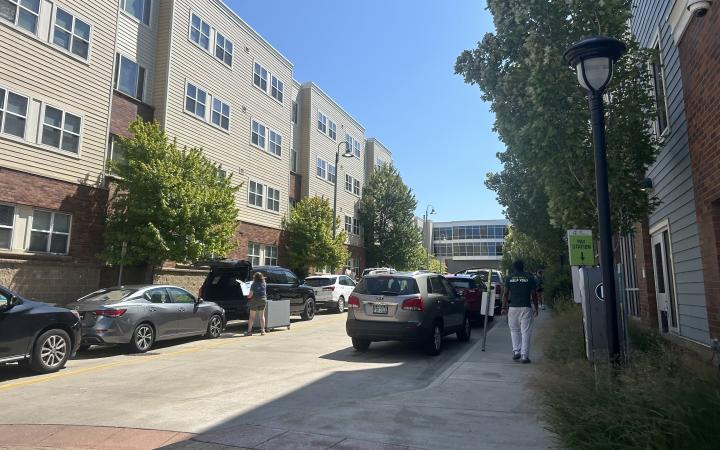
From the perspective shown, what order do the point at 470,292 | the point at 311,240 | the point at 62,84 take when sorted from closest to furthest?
the point at 470,292 < the point at 62,84 < the point at 311,240

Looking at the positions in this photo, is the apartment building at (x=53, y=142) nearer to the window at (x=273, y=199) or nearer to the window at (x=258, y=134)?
the window at (x=258, y=134)

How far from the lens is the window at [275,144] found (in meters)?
29.5

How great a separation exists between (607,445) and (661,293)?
958 cm

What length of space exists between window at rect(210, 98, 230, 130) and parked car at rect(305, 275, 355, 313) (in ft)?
29.1

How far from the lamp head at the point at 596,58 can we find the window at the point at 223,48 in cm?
2212

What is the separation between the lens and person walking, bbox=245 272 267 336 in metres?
14.1

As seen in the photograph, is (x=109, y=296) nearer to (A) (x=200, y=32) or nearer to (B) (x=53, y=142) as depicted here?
(B) (x=53, y=142)

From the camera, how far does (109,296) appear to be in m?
11.2

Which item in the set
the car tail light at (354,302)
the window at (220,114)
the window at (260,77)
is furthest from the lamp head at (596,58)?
the window at (260,77)

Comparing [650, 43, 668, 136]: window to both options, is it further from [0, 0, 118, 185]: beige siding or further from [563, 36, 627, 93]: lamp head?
[0, 0, 118, 185]: beige siding

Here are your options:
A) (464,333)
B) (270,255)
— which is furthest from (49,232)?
(270,255)

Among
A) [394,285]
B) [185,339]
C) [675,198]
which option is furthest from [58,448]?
[675,198]

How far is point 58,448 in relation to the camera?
4.89 m

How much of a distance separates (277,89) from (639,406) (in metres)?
29.4
